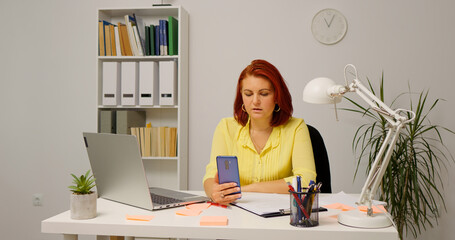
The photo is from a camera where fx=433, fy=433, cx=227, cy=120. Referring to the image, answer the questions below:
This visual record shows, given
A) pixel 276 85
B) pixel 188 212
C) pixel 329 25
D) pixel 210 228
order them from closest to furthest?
pixel 210 228 → pixel 188 212 → pixel 276 85 → pixel 329 25

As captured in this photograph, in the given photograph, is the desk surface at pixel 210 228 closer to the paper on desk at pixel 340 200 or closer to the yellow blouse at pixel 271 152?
the paper on desk at pixel 340 200

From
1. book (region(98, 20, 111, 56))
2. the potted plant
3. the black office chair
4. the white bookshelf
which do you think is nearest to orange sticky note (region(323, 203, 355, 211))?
the black office chair

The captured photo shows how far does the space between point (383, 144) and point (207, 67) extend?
7.95 feet

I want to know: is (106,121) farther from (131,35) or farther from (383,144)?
(383,144)

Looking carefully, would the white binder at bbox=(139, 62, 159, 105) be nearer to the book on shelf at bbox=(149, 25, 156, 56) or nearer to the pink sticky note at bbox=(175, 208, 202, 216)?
the book on shelf at bbox=(149, 25, 156, 56)

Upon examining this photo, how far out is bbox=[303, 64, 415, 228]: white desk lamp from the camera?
129 centimetres

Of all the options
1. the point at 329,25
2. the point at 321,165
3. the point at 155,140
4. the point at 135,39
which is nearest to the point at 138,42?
the point at 135,39

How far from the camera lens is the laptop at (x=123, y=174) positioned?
1.45 metres

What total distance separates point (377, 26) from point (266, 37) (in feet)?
2.88

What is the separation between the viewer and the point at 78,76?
3.74 meters

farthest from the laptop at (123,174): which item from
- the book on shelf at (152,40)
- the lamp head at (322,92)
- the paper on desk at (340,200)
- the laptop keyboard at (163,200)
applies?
the book on shelf at (152,40)

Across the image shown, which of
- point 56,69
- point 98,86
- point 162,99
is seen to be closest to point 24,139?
point 56,69

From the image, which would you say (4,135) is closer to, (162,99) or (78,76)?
(78,76)

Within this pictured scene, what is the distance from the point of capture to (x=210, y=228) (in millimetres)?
1281
